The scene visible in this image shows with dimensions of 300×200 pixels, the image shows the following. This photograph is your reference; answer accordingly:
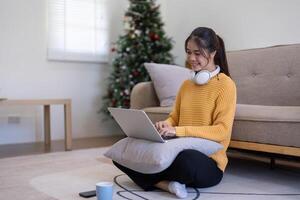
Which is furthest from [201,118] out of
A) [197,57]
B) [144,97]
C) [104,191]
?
[144,97]

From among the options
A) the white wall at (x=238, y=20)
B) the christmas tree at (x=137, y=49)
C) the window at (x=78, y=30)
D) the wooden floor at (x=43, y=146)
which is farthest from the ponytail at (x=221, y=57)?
the window at (x=78, y=30)

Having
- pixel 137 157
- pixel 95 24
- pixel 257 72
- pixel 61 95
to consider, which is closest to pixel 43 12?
pixel 95 24

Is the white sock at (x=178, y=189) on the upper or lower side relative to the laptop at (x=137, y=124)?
lower

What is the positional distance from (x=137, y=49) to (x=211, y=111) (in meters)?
2.38

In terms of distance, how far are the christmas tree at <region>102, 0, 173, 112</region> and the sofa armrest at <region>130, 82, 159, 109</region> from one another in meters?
1.19

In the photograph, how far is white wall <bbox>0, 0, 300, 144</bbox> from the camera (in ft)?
11.3

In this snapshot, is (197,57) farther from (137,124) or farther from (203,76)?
(137,124)

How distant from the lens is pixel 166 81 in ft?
9.05

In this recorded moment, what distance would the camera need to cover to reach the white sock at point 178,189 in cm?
169

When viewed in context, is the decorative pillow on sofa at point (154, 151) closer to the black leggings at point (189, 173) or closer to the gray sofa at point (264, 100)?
the black leggings at point (189, 173)

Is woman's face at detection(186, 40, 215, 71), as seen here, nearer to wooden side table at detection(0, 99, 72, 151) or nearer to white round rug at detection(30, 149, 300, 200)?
white round rug at detection(30, 149, 300, 200)

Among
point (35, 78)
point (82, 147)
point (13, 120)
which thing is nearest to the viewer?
point (82, 147)

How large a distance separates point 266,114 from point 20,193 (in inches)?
53.1

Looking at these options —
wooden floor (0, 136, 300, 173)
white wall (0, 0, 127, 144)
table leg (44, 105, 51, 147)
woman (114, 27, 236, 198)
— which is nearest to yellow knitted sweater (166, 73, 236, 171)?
woman (114, 27, 236, 198)
